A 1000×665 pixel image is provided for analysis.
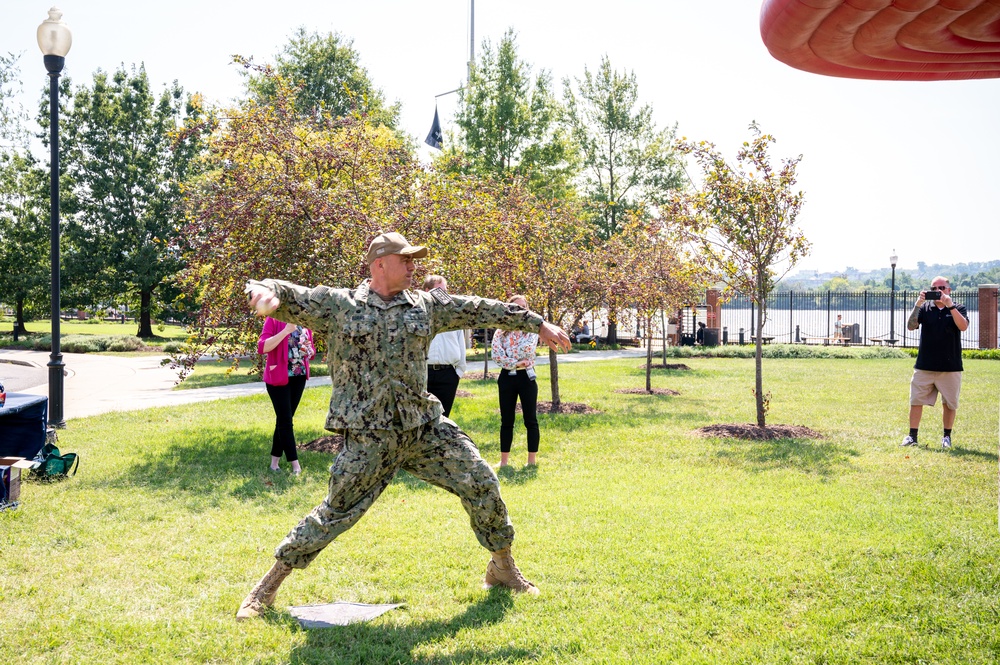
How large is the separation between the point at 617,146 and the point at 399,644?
36.8 meters

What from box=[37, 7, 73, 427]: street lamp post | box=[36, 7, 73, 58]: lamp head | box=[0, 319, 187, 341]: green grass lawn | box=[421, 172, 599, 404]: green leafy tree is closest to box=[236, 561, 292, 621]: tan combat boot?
box=[421, 172, 599, 404]: green leafy tree

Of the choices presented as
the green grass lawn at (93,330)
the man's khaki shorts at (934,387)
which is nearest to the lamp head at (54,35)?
the man's khaki shorts at (934,387)

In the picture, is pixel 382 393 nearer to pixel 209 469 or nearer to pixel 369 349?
pixel 369 349

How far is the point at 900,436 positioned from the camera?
35.0 feet

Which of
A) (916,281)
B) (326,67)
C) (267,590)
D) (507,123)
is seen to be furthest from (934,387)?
(916,281)

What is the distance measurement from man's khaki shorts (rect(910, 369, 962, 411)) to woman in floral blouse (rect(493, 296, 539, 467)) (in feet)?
17.0

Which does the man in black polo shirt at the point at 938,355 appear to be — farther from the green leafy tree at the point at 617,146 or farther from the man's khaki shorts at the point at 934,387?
the green leafy tree at the point at 617,146

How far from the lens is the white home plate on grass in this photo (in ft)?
14.3

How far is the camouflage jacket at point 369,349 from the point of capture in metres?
4.31

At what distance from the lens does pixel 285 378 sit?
8211mm

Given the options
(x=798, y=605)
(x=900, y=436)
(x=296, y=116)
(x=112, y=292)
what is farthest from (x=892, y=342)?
(x=112, y=292)

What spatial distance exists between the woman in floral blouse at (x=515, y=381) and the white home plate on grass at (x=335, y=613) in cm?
389

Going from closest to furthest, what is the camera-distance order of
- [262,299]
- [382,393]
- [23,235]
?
[262,299] → [382,393] → [23,235]

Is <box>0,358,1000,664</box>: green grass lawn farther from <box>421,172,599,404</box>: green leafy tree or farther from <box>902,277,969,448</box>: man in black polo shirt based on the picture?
<box>421,172,599,404</box>: green leafy tree
